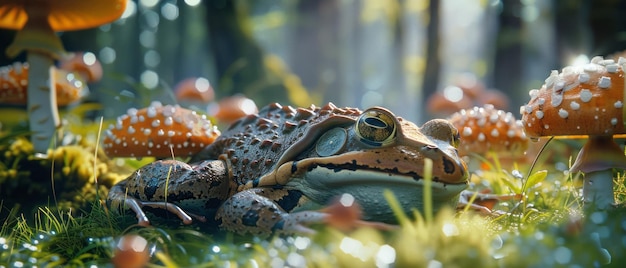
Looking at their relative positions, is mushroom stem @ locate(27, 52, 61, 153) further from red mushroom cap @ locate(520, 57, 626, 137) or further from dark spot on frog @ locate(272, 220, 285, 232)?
red mushroom cap @ locate(520, 57, 626, 137)

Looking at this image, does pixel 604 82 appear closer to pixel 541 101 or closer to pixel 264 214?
pixel 541 101

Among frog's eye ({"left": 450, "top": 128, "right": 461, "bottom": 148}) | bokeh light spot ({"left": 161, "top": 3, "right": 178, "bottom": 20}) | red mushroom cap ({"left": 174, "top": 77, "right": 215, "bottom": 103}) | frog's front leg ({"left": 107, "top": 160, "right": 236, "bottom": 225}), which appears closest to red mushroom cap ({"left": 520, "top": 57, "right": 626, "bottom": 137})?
frog's eye ({"left": 450, "top": 128, "right": 461, "bottom": 148})

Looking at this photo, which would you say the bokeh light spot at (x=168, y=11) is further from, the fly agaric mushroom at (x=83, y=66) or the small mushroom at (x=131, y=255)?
the small mushroom at (x=131, y=255)

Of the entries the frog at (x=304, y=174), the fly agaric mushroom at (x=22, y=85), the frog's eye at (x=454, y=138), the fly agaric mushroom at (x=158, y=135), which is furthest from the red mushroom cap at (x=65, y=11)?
the frog's eye at (x=454, y=138)

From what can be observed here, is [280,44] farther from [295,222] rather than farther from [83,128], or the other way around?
[295,222]

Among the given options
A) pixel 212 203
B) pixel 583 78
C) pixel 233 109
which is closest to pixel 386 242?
pixel 212 203

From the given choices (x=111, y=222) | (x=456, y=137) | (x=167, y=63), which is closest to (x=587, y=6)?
(x=456, y=137)
